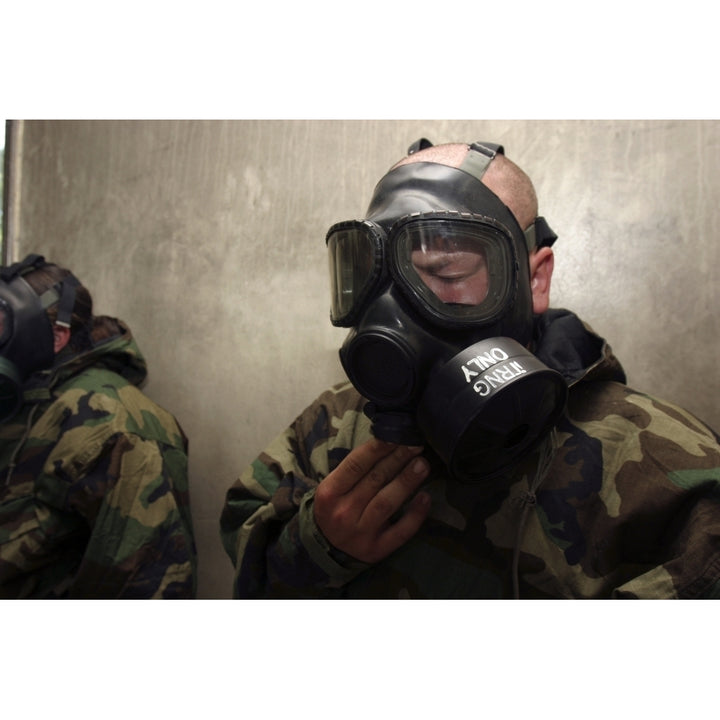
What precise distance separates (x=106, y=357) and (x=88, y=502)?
1.56 feet

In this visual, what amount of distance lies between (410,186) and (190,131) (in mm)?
1094

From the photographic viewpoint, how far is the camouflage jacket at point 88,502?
4.73 ft

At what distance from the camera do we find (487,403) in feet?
2.68

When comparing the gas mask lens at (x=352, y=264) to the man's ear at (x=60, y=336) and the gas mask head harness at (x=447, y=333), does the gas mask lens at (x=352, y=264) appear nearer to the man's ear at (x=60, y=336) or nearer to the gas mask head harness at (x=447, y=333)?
the gas mask head harness at (x=447, y=333)

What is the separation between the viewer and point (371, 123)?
1.65 meters

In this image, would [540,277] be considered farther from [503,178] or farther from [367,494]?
[367,494]

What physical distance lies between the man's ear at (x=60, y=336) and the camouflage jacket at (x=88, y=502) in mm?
109

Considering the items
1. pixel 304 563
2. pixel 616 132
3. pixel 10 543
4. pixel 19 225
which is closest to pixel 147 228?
pixel 19 225

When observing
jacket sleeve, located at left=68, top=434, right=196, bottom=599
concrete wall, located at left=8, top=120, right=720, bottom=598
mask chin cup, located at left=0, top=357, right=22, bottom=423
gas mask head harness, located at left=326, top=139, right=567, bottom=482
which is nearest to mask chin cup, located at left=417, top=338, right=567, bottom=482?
gas mask head harness, located at left=326, top=139, right=567, bottom=482

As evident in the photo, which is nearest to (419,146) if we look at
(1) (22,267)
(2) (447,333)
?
(2) (447,333)

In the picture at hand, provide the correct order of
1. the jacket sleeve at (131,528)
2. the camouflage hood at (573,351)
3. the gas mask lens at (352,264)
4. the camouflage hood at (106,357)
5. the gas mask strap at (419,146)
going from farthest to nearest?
the camouflage hood at (106,357) → the jacket sleeve at (131,528) → the gas mask strap at (419,146) → the camouflage hood at (573,351) → the gas mask lens at (352,264)

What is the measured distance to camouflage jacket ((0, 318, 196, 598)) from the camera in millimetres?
1440

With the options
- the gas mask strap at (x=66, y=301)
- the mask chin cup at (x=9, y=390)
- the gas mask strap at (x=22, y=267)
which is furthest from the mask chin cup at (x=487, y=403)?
the gas mask strap at (x=22, y=267)

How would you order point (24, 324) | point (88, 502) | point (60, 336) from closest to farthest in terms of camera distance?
1. point (88, 502)
2. point (24, 324)
3. point (60, 336)
